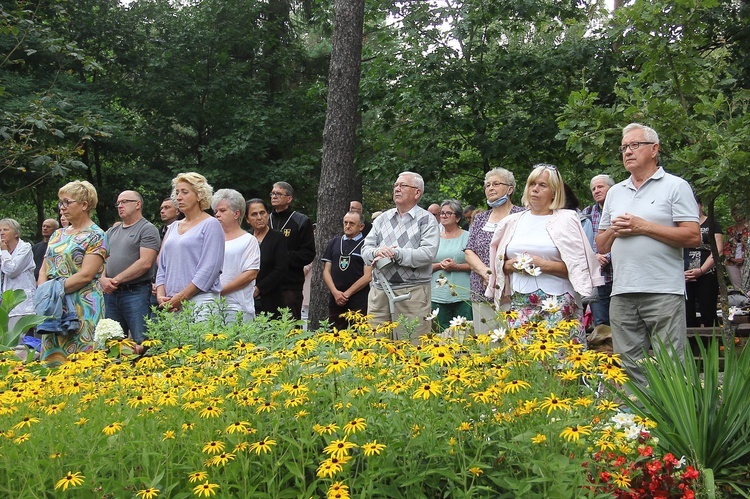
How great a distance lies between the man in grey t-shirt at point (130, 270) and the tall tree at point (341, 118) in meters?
2.39

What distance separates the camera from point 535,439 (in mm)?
2561

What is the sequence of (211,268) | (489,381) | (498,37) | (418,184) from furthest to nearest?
(498,37) < (418,184) < (211,268) < (489,381)

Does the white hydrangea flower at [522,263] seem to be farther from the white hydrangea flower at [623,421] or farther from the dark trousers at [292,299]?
the dark trousers at [292,299]

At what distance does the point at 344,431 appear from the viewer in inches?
107

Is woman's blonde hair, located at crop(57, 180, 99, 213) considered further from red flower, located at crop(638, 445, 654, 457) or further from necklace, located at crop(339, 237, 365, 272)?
red flower, located at crop(638, 445, 654, 457)

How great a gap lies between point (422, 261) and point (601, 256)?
2186 mm

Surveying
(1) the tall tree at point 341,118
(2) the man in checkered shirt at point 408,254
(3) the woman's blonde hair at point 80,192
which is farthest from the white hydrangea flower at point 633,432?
(1) the tall tree at point 341,118

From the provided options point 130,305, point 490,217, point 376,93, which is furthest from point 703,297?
point 376,93

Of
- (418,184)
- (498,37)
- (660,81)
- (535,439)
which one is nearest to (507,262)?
(418,184)

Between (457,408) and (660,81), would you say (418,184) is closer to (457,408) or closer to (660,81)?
(660,81)

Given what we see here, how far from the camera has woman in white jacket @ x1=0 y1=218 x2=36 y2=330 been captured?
32.0 ft

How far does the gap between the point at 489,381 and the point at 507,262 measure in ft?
7.49

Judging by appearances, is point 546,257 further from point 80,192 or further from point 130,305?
point 130,305

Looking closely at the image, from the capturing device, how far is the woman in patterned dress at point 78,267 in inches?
242
